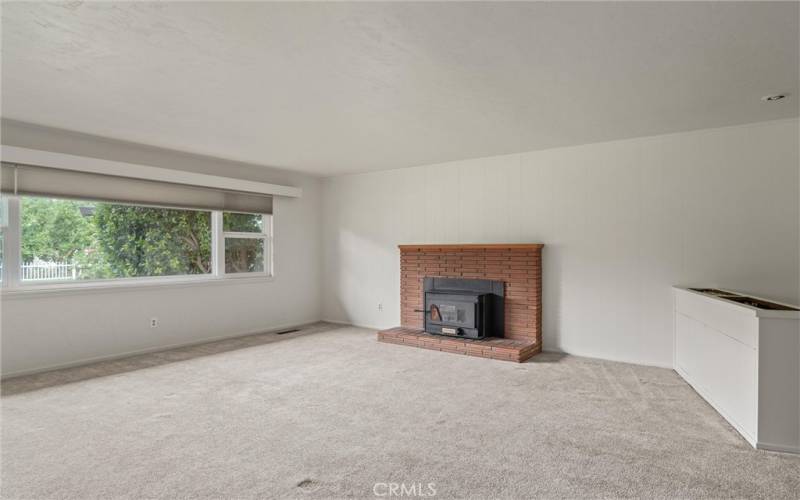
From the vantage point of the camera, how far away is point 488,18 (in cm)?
214

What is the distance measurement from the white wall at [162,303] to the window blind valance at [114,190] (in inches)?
9.1

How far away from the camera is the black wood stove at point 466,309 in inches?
201

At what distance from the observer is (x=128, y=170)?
4.60 m

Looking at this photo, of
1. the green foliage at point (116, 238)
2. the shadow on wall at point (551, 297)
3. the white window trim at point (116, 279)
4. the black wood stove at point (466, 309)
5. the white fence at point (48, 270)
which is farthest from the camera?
the black wood stove at point (466, 309)

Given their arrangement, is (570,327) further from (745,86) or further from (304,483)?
(304,483)

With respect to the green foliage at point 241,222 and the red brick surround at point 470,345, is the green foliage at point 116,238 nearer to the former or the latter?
the green foliage at point 241,222

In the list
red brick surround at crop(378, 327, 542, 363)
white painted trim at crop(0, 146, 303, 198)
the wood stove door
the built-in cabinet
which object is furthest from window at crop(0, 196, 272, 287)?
the built-in cabinet

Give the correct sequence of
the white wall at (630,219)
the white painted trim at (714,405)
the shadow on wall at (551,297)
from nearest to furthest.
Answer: the white painted trim at (714,405), the white wall at (630,219), the shadow on wall at (551,297)

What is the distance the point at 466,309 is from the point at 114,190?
4.06 meters

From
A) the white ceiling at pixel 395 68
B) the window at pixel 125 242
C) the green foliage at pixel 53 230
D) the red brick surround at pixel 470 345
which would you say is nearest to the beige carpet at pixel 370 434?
the red brick surround at pixel 470 345

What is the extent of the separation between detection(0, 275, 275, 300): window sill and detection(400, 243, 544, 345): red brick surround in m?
2.12

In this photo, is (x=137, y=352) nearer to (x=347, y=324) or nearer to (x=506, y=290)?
(x=347, y=324)

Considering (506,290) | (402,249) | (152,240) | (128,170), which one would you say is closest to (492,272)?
(506,290)

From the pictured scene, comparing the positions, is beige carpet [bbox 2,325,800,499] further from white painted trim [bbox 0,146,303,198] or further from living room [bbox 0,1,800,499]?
white painted trim [bbox 0,146,303,198]
